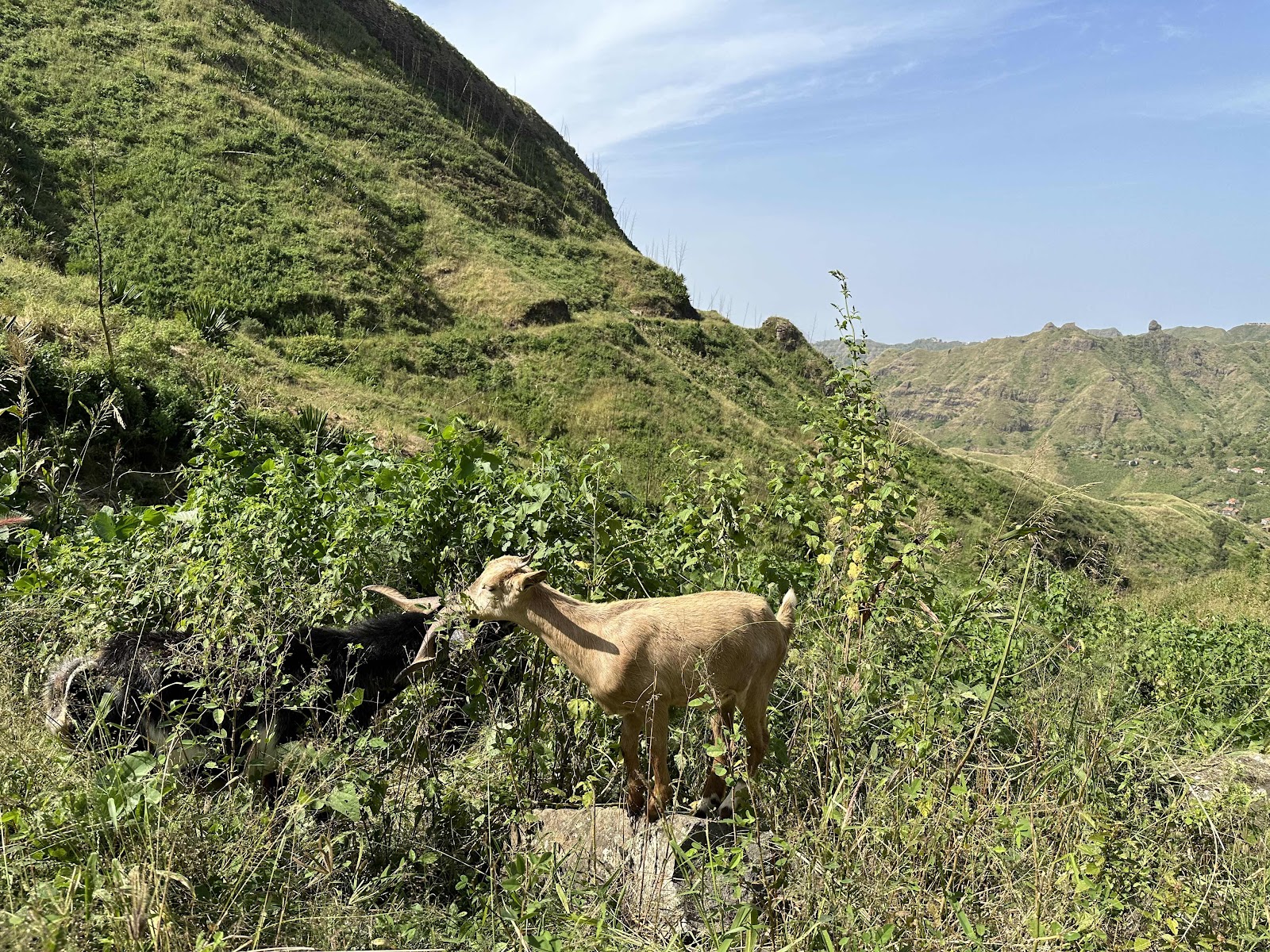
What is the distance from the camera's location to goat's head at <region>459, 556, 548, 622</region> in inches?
144

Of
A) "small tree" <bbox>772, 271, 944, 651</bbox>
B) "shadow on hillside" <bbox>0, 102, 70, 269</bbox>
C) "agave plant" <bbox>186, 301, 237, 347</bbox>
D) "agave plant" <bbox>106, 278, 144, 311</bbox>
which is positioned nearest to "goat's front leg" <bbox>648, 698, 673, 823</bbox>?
"small tree" <bbox>772, 271, 944, 651</bbox>

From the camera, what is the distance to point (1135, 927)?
292cm

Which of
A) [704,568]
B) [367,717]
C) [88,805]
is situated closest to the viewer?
[88,805]

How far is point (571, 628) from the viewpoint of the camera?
3631 millimetres

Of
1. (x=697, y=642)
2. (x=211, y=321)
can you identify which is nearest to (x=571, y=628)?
(x=697, y=642)

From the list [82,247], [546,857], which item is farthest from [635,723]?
[82,247]

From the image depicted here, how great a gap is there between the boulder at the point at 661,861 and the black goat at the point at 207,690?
1.18 metres

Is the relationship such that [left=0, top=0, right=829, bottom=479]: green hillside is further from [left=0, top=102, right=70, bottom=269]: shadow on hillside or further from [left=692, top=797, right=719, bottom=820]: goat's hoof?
[left=692, top=797, right=719, bottom=820]: goat's hoof

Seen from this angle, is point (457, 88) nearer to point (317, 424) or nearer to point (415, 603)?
point (317, 424)

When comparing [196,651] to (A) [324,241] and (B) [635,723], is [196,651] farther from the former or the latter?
(A) [324,241]

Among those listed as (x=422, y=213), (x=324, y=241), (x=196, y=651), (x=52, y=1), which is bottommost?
(x=196, y=651)

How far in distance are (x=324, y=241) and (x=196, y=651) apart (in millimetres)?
28631

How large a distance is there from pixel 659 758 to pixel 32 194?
2727 centimetres

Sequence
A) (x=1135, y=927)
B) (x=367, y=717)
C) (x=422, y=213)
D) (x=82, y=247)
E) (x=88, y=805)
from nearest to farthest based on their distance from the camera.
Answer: (x=88, y=805) < (x=1135, y=927) < (x=367, y=717) < (x=82, y=247) < (x=422, y=213)
